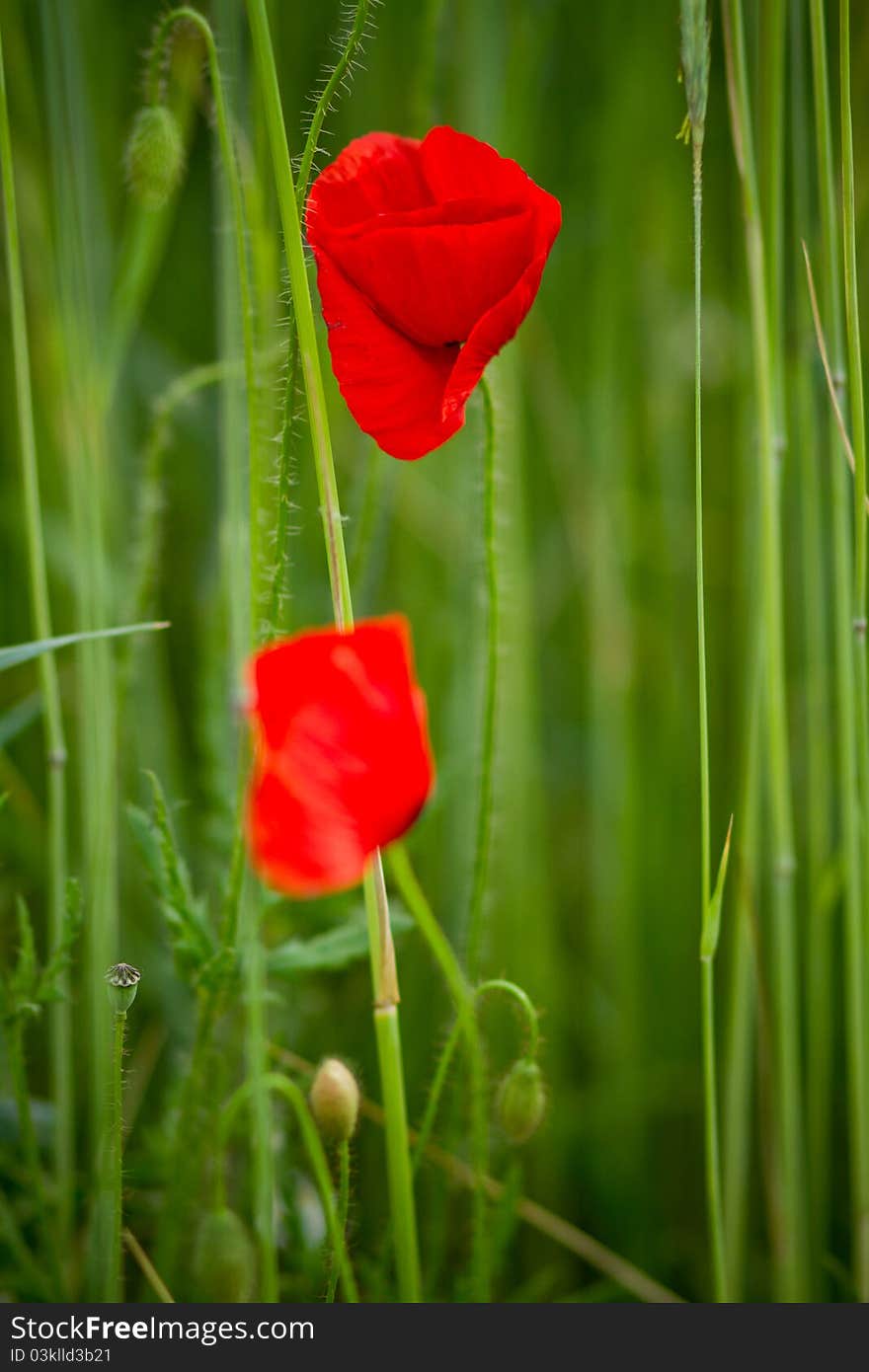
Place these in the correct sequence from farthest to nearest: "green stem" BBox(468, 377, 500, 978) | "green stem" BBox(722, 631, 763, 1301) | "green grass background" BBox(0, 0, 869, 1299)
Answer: "green grass background" BBox(0, 0, 869, 1299) → "green stem" BBox(722, 631, 763, 1301) → "green stem" BBox(468, 377, 500, 978)

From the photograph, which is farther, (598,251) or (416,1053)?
(598,251)

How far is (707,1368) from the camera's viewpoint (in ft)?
1.50

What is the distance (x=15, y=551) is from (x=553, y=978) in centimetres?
56

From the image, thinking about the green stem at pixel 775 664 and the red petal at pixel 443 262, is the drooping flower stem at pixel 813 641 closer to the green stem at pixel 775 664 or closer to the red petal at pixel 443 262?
the green stem at pixel 775 664

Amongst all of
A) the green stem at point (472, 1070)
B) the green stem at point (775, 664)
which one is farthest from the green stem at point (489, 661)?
the green stem at point (775, 664)

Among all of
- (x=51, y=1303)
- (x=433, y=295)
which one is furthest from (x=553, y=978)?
(x=433, y=295)

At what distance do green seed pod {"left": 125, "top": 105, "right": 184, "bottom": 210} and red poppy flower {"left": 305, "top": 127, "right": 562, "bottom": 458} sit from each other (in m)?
0.14

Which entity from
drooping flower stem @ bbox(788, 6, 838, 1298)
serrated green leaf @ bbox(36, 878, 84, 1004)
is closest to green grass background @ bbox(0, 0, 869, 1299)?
drooping flower stem @ bbox(788, 6, 838, 1298)

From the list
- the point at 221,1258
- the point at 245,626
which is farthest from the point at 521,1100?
the point at 245,626

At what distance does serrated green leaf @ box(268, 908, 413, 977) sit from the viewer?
0.56 m

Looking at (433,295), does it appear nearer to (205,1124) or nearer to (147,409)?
(205,1124)

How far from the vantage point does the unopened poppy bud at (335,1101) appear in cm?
45

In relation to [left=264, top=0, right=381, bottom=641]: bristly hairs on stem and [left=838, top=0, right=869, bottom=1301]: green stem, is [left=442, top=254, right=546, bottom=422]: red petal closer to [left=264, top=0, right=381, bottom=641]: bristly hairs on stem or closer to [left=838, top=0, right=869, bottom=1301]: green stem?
[left=264, top=0, right=381, bottom=641]: bristly hairs on stem

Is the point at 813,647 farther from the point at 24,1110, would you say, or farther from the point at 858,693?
the point at 24,1110
